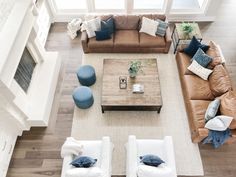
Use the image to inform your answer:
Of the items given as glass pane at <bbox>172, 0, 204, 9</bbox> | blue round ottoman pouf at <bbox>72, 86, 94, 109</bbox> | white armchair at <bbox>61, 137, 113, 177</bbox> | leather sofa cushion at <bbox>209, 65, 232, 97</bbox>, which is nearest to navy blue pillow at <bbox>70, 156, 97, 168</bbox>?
white armchair at <bbox>61, 137, 113, 177</bbox>

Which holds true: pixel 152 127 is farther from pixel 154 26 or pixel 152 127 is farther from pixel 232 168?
pixel 154 26

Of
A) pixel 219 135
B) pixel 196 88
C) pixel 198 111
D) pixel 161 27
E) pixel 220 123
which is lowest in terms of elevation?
pixel 219 135

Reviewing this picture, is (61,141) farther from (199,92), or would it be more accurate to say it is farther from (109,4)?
(109,4)

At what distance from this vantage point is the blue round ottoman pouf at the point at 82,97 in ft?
15.3

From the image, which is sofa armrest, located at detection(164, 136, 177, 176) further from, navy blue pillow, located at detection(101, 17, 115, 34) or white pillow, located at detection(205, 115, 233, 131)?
navy blue pillow, located at detection(101, 17, 115, 34)

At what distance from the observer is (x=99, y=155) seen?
3818 millimetres

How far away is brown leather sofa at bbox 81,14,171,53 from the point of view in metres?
5.59

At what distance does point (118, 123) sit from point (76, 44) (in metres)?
2.65

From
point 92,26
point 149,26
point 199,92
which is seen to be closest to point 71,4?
point 92,26

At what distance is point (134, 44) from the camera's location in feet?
18.4

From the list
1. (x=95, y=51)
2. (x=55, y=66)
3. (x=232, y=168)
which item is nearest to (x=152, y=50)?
(x=95, y=51)

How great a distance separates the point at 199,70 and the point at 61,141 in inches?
129

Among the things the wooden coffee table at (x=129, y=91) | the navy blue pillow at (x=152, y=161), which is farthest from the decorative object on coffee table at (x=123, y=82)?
the navy blue pillow at (x=152, y=161)

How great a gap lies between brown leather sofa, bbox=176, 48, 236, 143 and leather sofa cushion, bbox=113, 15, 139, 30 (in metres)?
1.71
